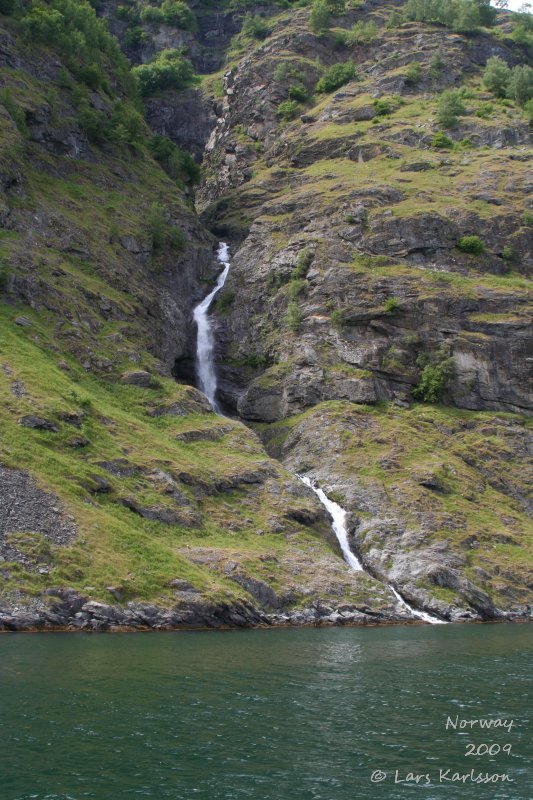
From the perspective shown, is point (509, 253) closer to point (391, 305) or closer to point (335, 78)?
point (391, 305)

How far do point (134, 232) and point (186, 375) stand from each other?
20.2 metres

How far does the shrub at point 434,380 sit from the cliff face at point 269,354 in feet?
0.87

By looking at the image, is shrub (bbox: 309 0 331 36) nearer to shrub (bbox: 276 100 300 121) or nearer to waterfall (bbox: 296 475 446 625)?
shrub (bbox: 276 100 300 121)

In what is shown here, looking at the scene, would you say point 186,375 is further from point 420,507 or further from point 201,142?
point 201,142

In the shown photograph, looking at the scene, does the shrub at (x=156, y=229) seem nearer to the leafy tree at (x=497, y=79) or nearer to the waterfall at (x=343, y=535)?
the waterfall at (x=343, y=535)

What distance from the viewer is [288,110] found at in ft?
469

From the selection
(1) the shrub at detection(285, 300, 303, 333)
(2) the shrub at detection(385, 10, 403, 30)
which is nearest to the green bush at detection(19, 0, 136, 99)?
(1) the shrub at detection(285, 300, 303, 333)

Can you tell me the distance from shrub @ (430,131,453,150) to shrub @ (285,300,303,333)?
4721cm

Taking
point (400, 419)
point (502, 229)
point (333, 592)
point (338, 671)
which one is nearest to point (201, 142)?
point (502, 229)

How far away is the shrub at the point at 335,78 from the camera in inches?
5842

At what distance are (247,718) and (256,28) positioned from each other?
183681 mm

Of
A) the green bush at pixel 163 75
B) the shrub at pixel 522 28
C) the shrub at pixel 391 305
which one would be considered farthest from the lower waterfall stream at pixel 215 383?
the shrub at pixel 522 28

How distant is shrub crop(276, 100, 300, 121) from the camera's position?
14312 centimetres

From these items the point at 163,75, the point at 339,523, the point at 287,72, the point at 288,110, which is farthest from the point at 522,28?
the point at 339,523
